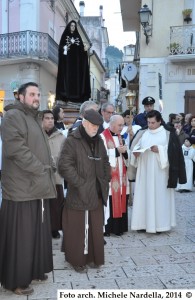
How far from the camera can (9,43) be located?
19906 millimetres

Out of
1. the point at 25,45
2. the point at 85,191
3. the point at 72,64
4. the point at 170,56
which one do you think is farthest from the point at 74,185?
the point at 25,45

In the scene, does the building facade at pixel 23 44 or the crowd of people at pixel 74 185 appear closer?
the crowd of people at pixel 74 185

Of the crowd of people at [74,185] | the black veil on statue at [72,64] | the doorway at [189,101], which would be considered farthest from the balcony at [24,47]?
the crowd of people at [74,185]

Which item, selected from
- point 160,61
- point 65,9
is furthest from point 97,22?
point 160,61

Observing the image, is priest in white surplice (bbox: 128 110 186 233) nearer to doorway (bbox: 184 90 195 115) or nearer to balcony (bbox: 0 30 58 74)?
doorway (bbox: 184 90 195 115)

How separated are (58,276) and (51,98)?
18.6 metres

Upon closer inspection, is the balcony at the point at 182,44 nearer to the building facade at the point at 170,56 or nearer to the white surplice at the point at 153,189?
the building facade at the point at 170,56

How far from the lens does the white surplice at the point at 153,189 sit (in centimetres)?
564

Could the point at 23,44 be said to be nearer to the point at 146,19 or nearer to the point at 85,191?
the point at 146,19

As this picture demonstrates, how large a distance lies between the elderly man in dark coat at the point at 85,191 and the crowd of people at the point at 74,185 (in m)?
0.01

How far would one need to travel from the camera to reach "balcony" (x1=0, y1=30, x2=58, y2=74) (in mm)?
19594

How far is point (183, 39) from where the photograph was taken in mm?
14898

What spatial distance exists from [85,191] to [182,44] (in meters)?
12.1

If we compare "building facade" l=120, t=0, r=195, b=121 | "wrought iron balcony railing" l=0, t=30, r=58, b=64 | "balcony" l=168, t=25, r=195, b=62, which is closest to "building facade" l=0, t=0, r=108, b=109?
"wrought iron balcony railing" l=0, t=30, r=58, b=64
